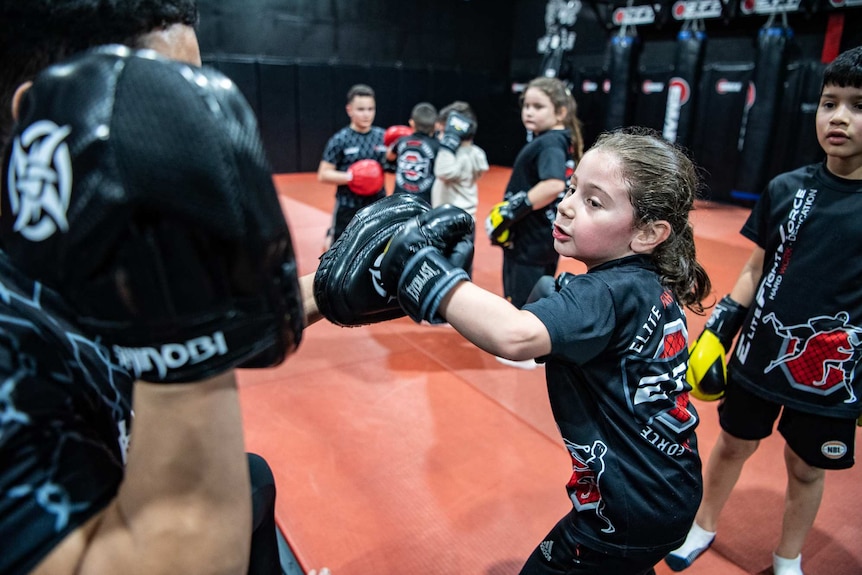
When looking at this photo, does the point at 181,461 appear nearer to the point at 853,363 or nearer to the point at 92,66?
the point at 92,66

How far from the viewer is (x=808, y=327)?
168 centimetres

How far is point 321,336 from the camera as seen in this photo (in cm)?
371

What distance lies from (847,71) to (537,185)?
1525 mm

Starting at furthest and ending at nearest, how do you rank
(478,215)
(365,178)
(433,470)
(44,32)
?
(478,215) → (365,178) → (433,470) → (44,32)

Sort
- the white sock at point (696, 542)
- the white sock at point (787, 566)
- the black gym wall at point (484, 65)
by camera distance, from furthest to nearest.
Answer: the black gym wall at point (484, 65)
the white sock at point (696, 542)
the white sock at point (787, 566)

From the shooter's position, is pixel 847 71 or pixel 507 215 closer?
pixel 847 71

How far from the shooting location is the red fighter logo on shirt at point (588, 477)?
3.93 ft

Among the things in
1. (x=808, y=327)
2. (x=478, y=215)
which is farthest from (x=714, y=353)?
(x=478, y=215)

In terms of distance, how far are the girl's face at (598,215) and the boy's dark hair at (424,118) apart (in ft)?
10.0

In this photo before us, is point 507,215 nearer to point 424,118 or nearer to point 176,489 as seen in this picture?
point 424,118

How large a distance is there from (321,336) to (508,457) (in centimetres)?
Result: 169

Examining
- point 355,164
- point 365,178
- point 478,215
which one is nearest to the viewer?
point 365,178

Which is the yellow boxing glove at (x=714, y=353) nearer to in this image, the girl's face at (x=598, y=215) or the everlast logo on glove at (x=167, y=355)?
the girl's face at (x=598, y=215)

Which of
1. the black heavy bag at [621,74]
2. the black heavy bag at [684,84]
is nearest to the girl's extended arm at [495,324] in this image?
the black heavy bag at [684,84]
